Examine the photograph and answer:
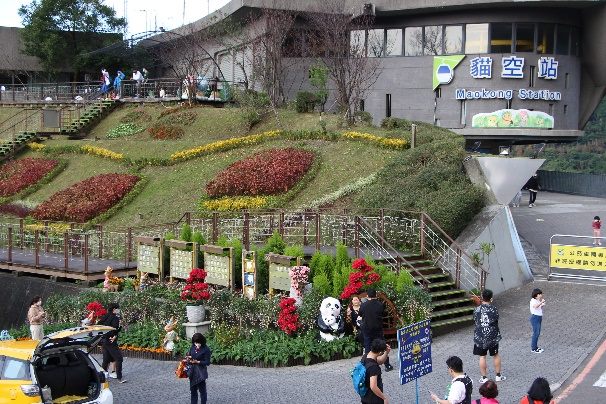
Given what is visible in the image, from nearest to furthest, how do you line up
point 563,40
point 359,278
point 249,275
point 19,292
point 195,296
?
point 359,278
point 195,296
point 249,275
point 19,292
point 563,40

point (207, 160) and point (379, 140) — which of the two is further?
point (207, 160)

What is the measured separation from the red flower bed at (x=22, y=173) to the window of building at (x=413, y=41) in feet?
59.4

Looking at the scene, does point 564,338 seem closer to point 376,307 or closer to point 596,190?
point 376,307

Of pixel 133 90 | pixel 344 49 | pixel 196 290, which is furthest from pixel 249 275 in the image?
pixel 133 90

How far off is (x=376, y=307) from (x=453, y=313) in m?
4.88

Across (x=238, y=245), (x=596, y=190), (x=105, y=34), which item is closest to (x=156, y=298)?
(x=238, y=245)

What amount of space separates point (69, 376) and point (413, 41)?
34619mm

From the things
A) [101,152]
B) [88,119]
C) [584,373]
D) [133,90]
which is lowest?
[584,373]

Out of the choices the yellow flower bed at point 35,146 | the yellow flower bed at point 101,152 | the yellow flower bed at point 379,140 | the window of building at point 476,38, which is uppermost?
the window of building at point 476,38

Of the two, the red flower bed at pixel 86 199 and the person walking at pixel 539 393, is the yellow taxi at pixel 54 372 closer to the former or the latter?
the person walking at pixel 539 393

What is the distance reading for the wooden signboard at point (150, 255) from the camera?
2284cm

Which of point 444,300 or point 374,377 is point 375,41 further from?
point 374,377

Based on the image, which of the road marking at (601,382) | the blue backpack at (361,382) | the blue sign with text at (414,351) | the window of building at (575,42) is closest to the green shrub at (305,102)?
the window of building at (575,42)

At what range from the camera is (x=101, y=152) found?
3981cm
